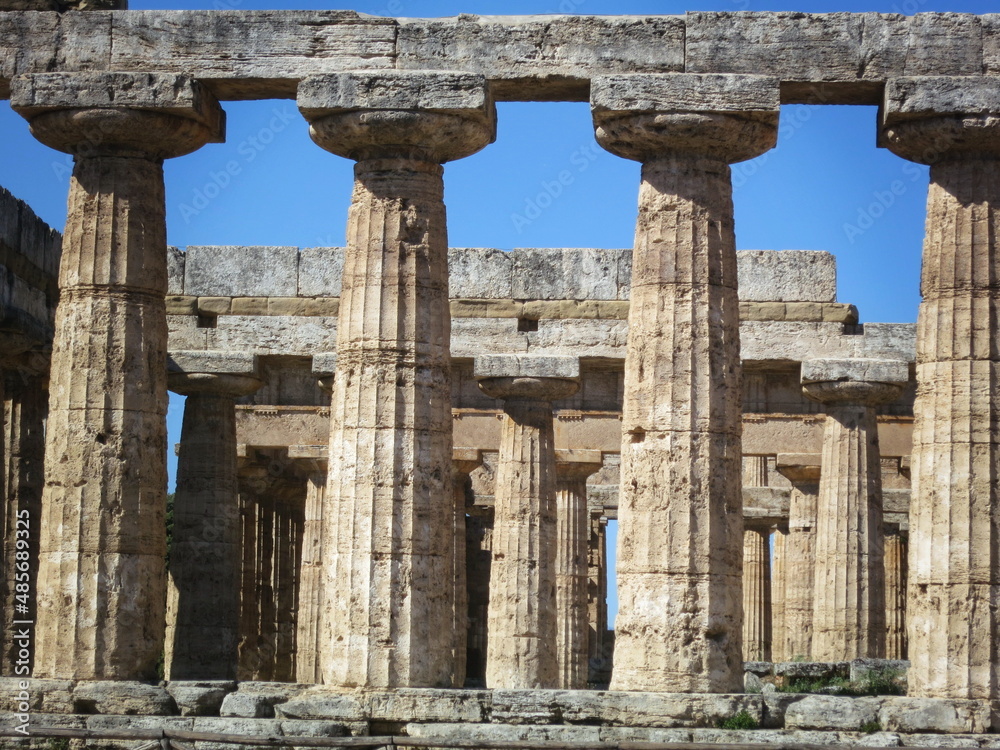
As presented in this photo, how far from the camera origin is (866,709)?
89.2ft

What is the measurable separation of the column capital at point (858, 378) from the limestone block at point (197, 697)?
48.9 feet

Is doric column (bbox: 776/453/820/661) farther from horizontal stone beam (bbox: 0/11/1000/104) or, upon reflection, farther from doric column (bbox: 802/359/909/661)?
horizontal stone beam (bbox: 0/11/1000/104)

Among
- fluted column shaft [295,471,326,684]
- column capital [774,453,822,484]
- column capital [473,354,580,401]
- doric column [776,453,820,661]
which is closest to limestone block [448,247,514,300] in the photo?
column capital [473,354,580,401]

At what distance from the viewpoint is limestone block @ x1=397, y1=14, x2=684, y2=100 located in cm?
2841

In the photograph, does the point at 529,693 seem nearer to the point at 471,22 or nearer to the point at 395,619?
the point at 395,619

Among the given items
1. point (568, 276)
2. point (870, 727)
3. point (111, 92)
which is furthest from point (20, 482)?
point (870, 727)

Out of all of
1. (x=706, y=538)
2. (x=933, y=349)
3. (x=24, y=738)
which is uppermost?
(x=933, y=349)

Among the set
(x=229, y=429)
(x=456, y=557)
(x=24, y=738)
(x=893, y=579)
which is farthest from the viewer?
(x=893, y=579)

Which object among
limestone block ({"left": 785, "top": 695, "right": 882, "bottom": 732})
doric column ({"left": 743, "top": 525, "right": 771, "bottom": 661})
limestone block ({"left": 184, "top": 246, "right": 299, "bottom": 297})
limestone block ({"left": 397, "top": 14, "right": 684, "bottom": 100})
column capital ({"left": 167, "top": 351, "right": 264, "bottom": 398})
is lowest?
limestone block ({"left": 785, "top": 695, "right": 882, "bottom": 732})

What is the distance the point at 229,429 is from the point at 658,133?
14583mm

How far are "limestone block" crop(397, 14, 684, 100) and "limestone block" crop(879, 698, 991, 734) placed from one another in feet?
29.6

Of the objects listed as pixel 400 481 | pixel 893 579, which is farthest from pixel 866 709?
pixel 893 579

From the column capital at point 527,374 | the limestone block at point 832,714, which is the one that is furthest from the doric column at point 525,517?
the limestone block at point 832,714

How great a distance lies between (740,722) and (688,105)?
8.13m
